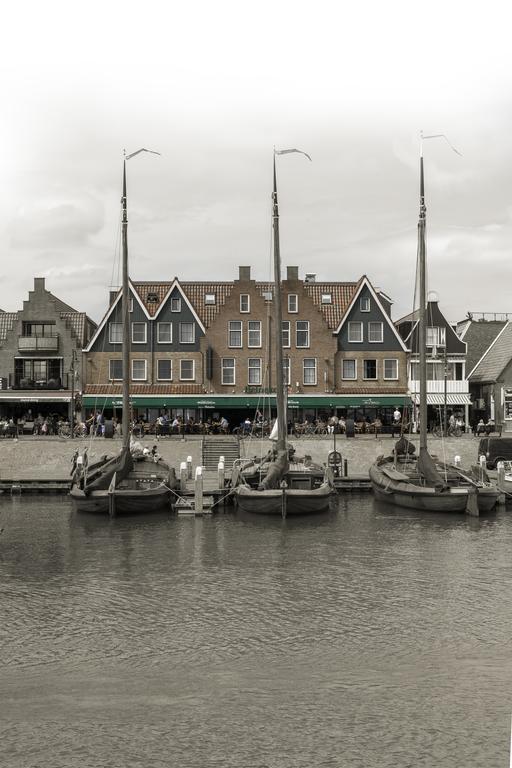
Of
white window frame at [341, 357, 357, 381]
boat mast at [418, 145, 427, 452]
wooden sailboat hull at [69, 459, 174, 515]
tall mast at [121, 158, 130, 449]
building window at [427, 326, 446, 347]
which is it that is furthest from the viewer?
building window at [427, 326, 446, 347]

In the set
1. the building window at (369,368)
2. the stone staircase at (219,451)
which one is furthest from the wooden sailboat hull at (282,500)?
the building window at (369,368)

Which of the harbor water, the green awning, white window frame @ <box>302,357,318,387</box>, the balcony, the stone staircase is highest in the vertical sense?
the balcony

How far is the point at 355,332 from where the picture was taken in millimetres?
70438

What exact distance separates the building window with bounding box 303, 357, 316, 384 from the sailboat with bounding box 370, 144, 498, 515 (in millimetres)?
22570

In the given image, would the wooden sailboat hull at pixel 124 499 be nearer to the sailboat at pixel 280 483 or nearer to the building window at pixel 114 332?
the sailboat at pixel 280 483

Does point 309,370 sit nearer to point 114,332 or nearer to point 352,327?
point 352,327

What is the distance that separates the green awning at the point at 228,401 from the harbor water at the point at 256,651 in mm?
33763

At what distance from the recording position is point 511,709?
14672 millimetres

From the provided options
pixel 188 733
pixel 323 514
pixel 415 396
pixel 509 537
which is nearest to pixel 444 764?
pixel 188 733

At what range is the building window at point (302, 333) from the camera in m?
69.6

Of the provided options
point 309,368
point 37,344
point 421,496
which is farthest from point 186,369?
point 421,496

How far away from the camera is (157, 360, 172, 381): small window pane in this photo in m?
69.2

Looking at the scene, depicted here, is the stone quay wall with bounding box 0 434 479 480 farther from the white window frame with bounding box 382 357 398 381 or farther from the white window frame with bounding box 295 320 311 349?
the white window frame with bounding box 295 320 311 349

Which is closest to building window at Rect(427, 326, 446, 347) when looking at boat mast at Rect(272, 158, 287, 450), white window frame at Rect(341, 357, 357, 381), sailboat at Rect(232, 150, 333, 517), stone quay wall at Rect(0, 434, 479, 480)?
white window frame at Rect(341, 357, 357, 381)
